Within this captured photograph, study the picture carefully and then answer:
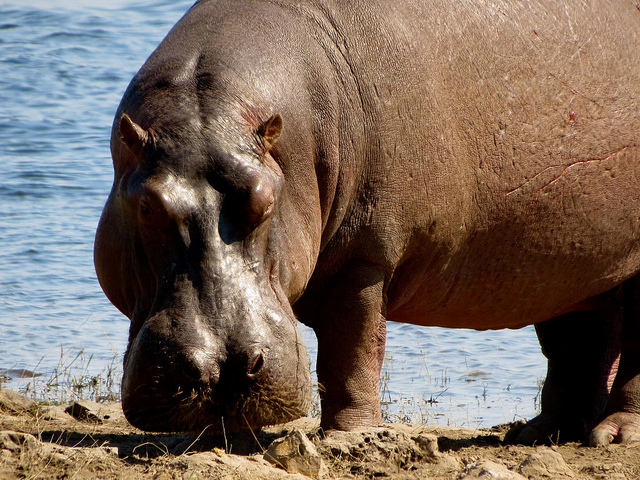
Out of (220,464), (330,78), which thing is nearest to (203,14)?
(330,78)

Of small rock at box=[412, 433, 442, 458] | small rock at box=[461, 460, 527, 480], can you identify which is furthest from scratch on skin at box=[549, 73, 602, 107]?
small rock at box=[461, 460, 527, 480]

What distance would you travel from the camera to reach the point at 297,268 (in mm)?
4082

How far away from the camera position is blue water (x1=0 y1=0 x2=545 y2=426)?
7.39m

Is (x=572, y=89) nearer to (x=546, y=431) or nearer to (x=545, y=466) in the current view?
(x=545, y=466)

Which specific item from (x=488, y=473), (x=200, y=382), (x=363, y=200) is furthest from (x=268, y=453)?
(x=363, y=200)

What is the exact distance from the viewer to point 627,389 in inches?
229

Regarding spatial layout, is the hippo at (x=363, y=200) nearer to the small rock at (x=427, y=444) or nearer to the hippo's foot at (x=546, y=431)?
the hippo's foot at (x=546, y=431)

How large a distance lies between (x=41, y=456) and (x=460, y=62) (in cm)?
250

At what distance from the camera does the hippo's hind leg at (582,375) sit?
233 inches

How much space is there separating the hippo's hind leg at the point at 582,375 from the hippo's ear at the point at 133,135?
117 inches

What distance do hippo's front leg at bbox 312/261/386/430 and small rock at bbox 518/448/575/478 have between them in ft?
2.28

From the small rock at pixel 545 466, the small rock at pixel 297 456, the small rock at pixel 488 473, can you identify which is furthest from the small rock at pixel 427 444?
the small rock at pixel 297 456

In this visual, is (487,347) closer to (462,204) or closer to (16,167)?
(462,204)

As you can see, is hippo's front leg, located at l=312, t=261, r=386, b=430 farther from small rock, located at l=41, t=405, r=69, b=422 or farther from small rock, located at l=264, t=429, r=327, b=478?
small rock, located at l=41, t=405, r=69, b=422
